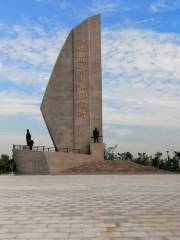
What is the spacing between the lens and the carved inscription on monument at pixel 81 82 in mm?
30453

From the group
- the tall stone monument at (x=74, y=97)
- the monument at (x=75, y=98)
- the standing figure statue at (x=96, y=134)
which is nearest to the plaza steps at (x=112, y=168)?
the monument at (x=75, y=98)

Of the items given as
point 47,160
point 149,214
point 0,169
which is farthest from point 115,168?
point 0,169

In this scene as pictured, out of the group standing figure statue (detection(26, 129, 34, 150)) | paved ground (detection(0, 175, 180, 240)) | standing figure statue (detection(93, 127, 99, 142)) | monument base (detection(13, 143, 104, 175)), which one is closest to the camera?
paved ground (detection(0, 175, 180, 240))

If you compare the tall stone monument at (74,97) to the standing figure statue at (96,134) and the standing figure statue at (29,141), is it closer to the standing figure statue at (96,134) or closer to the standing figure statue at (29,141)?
the standing figure statue at (96,134)

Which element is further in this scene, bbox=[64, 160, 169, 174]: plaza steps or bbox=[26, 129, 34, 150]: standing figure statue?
bbox=[26, 129, 34, 150]: standing figure statue

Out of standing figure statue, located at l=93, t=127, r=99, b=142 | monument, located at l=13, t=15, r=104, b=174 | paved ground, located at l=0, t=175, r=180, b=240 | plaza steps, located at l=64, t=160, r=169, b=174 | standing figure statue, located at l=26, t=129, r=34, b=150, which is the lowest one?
paved ground, located at l=0, t=175, r=180, b=240

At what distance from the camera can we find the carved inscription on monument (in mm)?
30453

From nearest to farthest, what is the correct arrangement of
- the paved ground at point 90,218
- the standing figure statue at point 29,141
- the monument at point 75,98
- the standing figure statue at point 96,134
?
the paved ground at point 90,218 < the standing figure statue at point 29,141 < the standing figure statue at point 96,134 < the monument at point 75,98

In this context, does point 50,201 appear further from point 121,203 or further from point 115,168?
point 115,168

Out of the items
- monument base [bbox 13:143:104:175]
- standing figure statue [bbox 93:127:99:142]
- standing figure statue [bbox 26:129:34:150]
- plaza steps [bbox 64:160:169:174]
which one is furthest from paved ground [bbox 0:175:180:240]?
standing figure statue [bbox 93:127:99:142]

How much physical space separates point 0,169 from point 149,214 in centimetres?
6514

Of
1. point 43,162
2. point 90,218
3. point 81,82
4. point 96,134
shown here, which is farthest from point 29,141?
point 90,218

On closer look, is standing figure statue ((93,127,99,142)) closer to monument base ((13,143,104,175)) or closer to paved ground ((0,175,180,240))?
monument base ((13,143,104,175))

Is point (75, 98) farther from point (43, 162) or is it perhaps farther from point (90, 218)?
point (90, 218)
